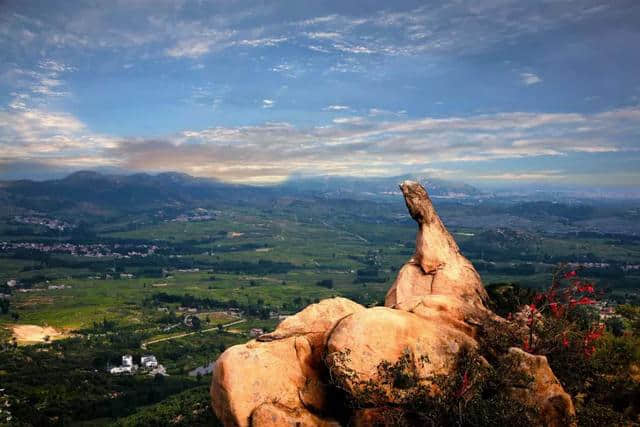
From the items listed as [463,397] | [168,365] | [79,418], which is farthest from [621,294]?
[463,397]

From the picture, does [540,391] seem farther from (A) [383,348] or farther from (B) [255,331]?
(B) [255,331]

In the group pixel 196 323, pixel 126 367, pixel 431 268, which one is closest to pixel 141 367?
pixel 126 367

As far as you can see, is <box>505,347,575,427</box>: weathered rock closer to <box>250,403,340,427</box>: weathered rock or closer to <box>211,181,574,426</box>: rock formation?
<box>211,181,574,426</box>: rock formation

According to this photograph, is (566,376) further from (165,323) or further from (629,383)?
(165,323)

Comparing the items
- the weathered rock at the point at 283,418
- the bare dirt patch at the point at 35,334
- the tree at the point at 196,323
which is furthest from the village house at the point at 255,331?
the weathered rock at the point at 283,418

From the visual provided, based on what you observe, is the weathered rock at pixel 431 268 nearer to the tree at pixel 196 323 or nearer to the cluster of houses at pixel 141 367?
the cluster of houses at pixel 141 367
